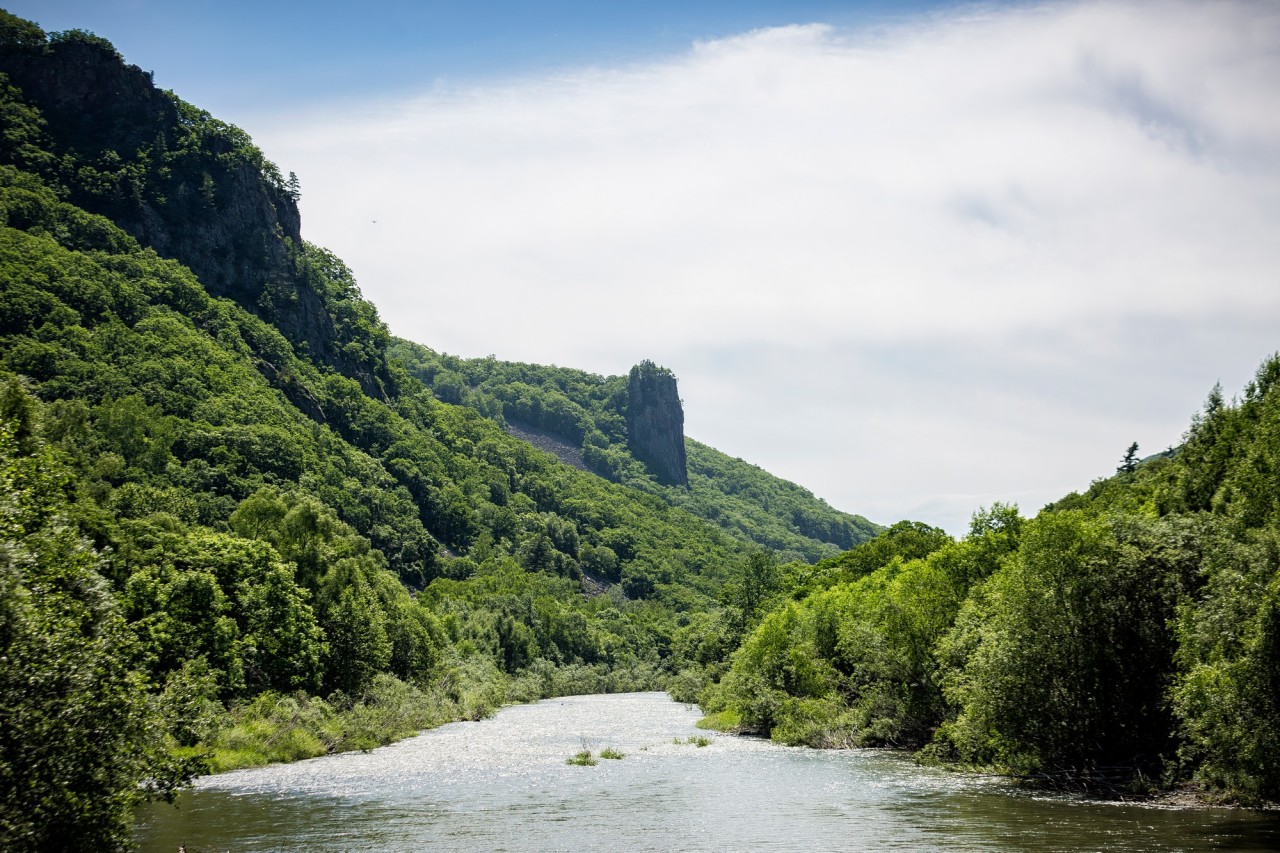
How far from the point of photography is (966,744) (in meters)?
49.0

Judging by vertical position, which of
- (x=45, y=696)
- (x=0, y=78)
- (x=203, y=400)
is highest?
(x=0, y=78)

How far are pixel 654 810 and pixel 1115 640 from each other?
21491 mm

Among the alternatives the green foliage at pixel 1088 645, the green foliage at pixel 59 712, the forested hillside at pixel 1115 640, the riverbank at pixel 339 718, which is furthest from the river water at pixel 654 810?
the green foliage at pixel 59 712

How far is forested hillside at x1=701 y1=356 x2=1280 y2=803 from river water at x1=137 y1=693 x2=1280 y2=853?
2785 mm

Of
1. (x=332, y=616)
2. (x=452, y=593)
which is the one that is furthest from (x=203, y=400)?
(x=332, y=616)

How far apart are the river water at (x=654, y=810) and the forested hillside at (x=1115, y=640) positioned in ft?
9.14

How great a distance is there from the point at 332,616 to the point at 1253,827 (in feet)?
194

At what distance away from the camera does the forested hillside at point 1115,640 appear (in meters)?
33.7

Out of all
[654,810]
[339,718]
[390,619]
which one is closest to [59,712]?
[654,810]

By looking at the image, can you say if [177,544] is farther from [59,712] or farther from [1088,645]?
[1088,645]

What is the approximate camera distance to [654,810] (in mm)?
40094

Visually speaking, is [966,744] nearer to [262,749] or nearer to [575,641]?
[262,749]

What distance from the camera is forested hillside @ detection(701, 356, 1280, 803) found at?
1325 inches

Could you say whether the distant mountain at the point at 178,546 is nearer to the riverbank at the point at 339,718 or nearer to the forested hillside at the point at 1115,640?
the riverbank at the point at 339,718
